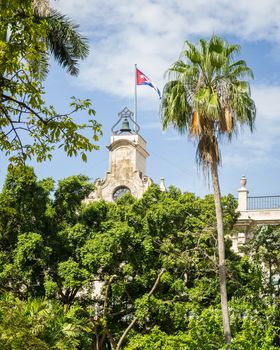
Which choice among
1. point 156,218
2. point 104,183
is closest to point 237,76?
point 156,218

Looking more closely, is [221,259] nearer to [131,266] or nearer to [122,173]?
[131,266]

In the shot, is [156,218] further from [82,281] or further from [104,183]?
[104,183]

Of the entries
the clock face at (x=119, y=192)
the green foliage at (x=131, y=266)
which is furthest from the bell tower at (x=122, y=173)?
the green foliage at (x=131, y=266)

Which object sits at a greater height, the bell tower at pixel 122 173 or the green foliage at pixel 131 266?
the bell tower at pixel 122 173

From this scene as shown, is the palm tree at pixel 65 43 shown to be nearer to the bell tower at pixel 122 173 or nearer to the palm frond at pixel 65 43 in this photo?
the palm frond at pixel 65 43

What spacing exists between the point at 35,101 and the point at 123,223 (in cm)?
1625

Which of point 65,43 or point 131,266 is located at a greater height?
point 65,43

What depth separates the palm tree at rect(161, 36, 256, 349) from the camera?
20.9 m

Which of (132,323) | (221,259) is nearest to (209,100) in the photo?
(221,259)

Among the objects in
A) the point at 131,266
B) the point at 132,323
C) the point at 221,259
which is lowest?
the point at 132,323

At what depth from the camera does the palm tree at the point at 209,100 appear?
20.9m

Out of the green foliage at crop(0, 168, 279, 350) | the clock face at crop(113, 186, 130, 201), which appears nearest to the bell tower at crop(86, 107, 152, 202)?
the clock face at crop(113, 186, 130, 201)

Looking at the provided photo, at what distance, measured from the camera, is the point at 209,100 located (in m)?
20.6

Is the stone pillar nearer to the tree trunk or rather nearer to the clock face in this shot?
the clock face
